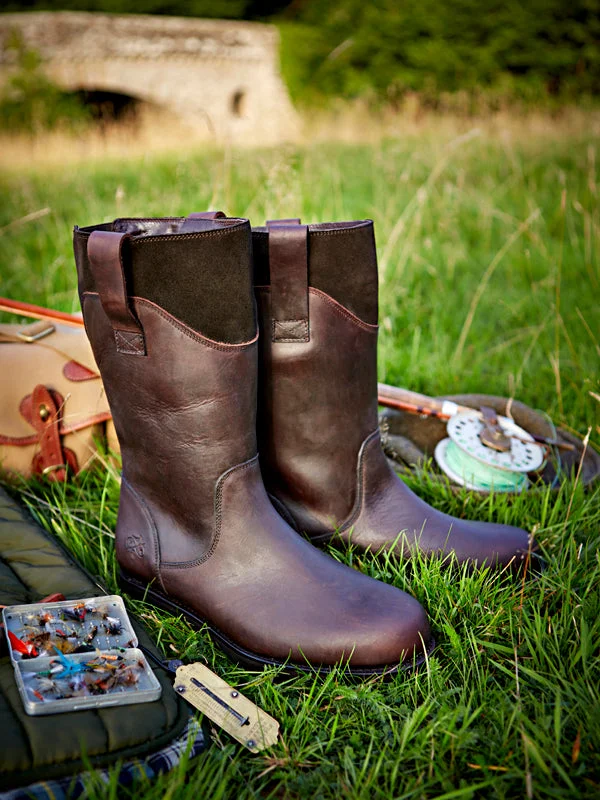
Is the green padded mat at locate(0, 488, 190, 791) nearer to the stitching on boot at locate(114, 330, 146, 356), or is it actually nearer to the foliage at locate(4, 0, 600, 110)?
the stitching on boot at locate(114, 330, 146, 356)

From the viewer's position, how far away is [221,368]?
148 centimetres

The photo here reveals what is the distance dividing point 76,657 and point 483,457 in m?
1.26

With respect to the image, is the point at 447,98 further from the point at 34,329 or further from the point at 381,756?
the point at 381,756

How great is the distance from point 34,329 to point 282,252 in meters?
1.00

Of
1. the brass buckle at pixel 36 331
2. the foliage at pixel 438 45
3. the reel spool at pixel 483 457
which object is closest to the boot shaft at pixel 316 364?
the reel spool at pixel 483 457

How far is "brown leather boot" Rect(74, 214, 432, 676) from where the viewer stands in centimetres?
141

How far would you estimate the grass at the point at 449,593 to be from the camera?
1.24m

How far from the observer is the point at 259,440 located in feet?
5.81

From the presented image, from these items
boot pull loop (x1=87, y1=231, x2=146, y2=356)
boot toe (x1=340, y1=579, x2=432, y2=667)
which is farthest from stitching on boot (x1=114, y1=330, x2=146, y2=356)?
boot toe (x1=340, y1=579, x2=432, y2=667)

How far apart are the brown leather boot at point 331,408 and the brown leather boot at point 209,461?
0.14 metres

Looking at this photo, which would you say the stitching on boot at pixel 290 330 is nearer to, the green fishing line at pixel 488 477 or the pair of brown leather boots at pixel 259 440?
the pair of brown leather boots at pixel 259 440

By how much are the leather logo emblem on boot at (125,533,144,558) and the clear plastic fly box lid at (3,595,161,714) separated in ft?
0.50

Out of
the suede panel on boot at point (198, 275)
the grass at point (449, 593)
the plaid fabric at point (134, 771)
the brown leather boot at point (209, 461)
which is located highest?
the suede panel on boot at point (198, 275)

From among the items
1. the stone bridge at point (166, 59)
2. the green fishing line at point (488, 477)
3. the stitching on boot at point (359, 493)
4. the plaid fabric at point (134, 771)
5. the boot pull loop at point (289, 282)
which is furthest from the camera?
the stone bridge at point (166, 59)
